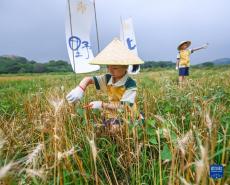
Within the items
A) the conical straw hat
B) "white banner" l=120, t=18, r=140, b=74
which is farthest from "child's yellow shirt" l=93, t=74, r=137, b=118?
"white banner" l=120, t=18, r=140, b=74

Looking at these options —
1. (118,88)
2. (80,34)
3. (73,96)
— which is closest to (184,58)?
(80,34)

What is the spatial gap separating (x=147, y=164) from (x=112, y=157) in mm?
203

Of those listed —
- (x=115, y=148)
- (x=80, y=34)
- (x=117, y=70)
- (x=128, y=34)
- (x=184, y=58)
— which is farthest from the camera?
(x=128, y=34)

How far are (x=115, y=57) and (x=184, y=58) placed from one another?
7.56m

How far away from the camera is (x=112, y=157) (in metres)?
1.82

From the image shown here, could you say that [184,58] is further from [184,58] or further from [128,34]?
[128,34]

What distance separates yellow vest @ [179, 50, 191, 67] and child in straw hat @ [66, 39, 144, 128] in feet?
23.3

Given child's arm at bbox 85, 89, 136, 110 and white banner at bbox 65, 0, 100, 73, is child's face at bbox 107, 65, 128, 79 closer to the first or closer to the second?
child's arm at bbox 85, 89, 136, 110

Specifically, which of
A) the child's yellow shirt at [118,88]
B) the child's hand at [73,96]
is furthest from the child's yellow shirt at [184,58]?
the child's hand at [73,96]

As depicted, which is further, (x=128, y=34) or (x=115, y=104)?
(x=128, y=34)

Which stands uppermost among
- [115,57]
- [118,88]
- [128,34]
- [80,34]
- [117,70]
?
[128,34]

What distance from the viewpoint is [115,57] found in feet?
8.49

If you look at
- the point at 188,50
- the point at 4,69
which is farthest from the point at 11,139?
the point at 4,69

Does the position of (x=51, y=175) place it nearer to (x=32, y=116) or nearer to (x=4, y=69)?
(x=32, y=116)
